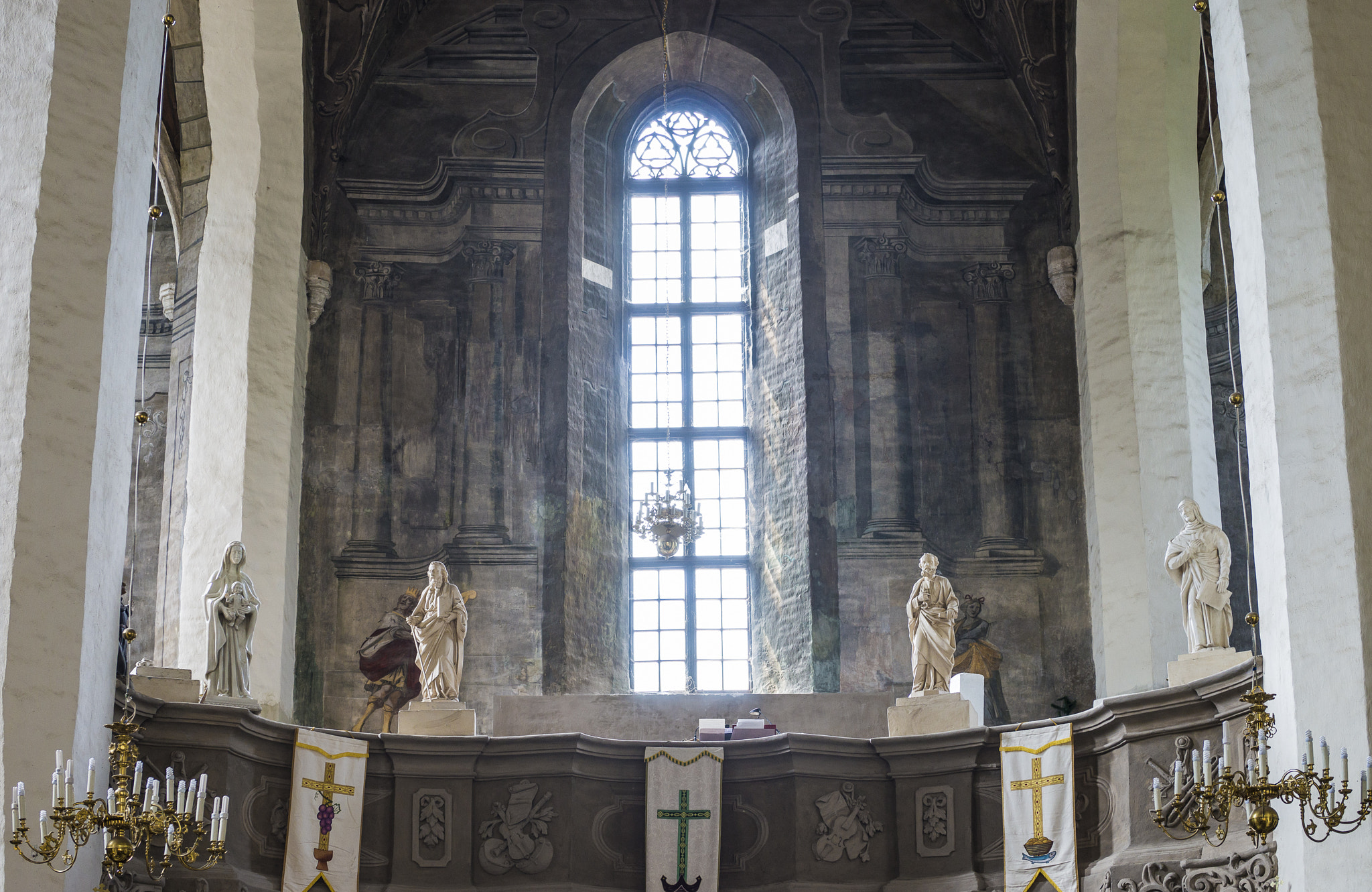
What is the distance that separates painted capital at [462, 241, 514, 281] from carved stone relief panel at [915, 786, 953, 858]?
26.0 feet

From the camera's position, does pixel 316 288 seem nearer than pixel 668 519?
No

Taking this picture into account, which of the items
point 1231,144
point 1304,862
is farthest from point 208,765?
point 1231,144

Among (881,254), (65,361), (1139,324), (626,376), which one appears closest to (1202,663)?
(1139,324)

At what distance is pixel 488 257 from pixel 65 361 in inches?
335

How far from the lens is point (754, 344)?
19.6 m

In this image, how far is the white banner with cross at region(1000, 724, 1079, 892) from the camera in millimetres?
13023

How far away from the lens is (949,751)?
45.8 ft

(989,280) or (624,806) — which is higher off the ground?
(989,280)

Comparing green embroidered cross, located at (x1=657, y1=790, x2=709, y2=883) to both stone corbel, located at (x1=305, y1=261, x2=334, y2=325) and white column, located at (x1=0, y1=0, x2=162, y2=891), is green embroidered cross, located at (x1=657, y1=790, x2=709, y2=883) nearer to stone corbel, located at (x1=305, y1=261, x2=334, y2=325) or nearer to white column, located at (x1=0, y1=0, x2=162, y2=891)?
white column, located at (x1=0, y1=0, x2=162, y2=891)

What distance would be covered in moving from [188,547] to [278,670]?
140 centimetres

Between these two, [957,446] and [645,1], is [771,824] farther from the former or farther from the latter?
[645,1]

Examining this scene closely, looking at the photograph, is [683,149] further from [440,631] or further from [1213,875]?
[1213,875]

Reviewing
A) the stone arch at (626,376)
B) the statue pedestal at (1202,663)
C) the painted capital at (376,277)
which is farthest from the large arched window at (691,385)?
the statue pedestal at (1202,663)

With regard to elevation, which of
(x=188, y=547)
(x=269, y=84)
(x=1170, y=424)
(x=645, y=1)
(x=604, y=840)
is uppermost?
(x=645, y=1)
